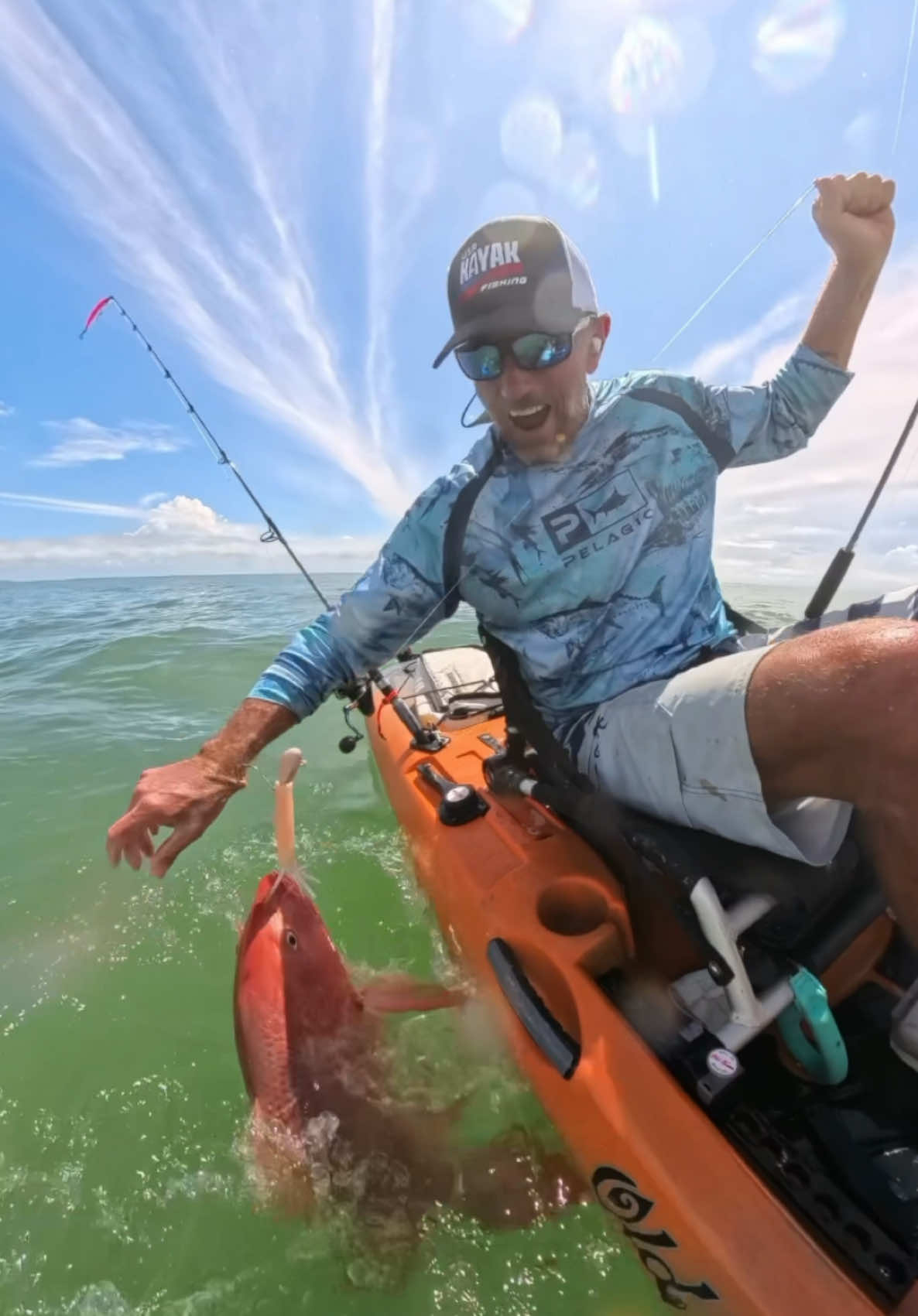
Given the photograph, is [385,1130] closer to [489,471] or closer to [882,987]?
[882,987]

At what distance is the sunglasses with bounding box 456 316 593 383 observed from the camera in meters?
2.23

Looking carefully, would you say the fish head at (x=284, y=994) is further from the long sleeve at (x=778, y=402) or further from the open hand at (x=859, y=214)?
the open hand at (x=859, y=214)

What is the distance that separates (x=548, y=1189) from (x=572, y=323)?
2670mm

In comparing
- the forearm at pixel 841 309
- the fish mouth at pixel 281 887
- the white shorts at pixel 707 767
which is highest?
the forearm at pixel 841 309

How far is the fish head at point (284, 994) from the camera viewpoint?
1.98m

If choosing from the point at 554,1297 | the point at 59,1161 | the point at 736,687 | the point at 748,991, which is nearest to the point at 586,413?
the point at 736,687

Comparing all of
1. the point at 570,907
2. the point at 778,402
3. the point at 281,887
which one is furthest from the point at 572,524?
the point at 281,887

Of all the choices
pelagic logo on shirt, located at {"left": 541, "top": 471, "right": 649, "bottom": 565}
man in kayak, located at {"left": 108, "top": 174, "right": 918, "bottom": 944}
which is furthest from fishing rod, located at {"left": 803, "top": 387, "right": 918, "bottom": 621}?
pelagic logo on shirt, located at {"left": 541, "top": 471, "right": 649, "bottom": 565}

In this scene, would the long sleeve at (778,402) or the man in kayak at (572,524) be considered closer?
the man in kayak at (572,524)

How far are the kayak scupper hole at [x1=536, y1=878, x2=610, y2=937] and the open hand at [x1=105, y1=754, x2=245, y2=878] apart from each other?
105 cm

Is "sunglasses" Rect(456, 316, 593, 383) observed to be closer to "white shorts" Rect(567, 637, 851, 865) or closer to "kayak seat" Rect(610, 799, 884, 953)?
"white shorts" Rect(567, 637, 851, 865)

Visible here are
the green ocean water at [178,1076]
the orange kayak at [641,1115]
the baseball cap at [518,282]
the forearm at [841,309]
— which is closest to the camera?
the orange kayak at [641,1115]

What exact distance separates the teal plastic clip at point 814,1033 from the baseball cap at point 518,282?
203cm

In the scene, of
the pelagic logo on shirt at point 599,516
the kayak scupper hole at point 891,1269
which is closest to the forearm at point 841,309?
the pelagic logo on shirt at point 599,516
